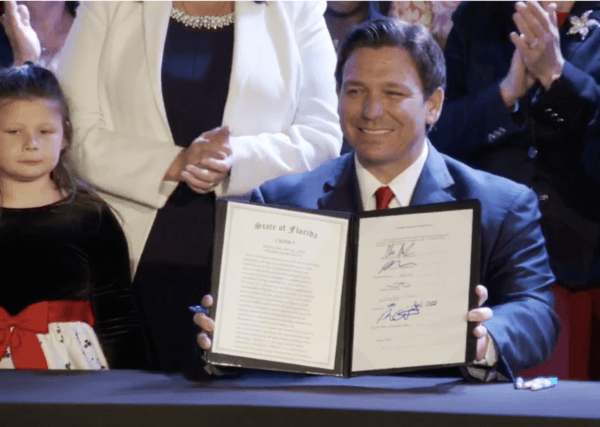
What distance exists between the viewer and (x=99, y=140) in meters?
2.42

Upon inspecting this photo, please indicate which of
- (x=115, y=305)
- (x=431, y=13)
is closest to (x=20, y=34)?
(x=115, y=305)

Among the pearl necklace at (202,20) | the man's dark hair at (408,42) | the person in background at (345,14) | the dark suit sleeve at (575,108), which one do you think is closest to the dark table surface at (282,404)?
the man's dark hair at (408,42)

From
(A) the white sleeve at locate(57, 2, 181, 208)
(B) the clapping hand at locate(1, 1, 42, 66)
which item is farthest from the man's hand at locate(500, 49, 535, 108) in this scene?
(B) the clapping hand at locate(1, 1, 42, 66)

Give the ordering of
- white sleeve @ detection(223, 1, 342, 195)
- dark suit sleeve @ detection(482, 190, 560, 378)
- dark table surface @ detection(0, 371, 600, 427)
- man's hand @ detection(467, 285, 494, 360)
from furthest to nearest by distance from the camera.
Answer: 1. white sleeve @ detection(223, 1, 342, 195)
2. dark suit sleeve @ detection(482, 190, 560, 378)
3. man's hand @ detection(467, 285, 494, 360)
4. dark table surface @ detection(0, 371, 600, 427)

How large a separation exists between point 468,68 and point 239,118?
0.67 meters

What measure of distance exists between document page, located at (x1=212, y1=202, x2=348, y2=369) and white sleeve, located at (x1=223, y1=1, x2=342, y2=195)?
2.18 feet

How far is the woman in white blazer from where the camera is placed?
7.86ft

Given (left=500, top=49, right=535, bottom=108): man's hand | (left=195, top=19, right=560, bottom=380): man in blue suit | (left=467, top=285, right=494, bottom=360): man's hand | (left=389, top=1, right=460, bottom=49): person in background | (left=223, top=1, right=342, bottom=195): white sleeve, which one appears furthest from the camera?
(left=389, top=1, right=460, bottom=49): person in background

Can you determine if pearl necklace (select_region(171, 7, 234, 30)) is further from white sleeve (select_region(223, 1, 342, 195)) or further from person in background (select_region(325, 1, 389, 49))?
person in background (select_region(325, 1, 389, 49))

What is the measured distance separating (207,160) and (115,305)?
42cm

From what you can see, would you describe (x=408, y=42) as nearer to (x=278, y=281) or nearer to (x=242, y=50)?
(x=242, y=50)

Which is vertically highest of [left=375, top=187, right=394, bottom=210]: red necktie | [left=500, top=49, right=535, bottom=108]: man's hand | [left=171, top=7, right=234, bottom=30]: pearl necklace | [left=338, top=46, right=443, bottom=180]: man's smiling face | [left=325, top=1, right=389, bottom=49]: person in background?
[left=325, top=1, right=389, bottom=49]: person in background

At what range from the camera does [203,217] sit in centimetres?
241

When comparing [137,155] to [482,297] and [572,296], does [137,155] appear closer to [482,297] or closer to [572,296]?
[482,297]
